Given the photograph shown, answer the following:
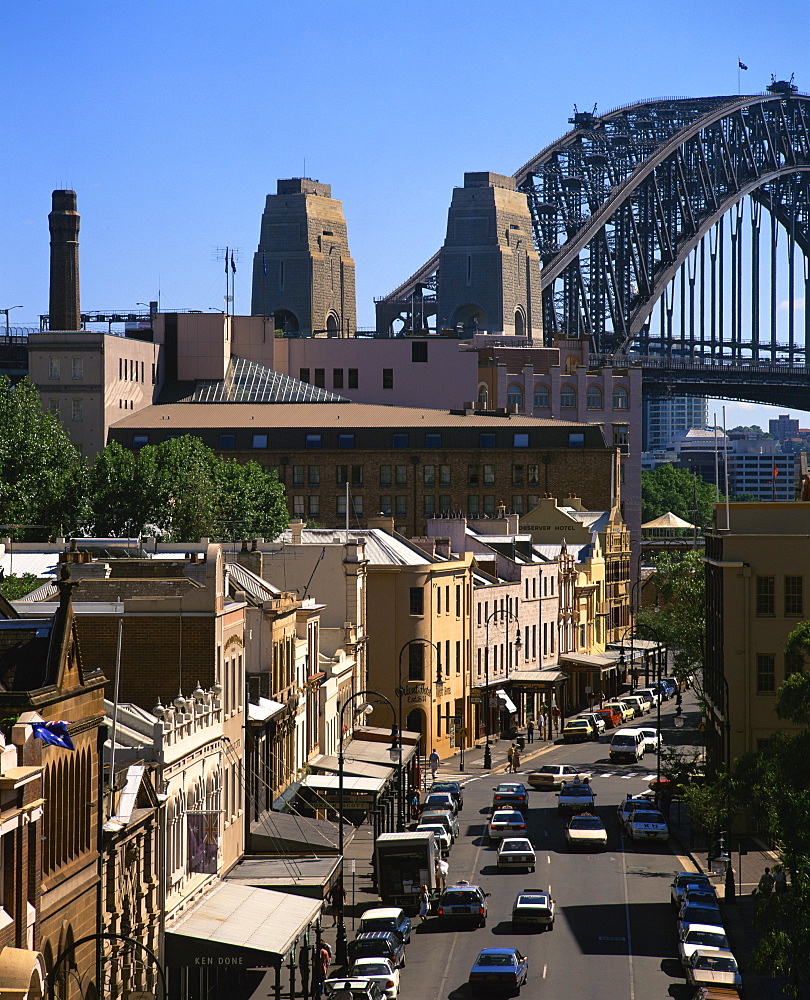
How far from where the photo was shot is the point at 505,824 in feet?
258

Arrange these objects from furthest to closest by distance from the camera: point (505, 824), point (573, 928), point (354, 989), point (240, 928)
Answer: point (505, 824)
point (573, 928)
point (354, 989)
point (240, 928)

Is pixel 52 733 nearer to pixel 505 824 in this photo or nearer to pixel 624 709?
pixel 505 824

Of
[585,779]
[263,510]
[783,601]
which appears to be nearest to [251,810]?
[783,601]

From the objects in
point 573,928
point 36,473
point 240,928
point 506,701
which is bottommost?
point 573,928

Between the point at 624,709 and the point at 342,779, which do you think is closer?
the point at 342,779

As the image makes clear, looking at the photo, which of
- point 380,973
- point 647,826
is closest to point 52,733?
point 380,973

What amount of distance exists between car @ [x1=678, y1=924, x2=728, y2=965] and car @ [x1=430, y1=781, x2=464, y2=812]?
32630 millimetres

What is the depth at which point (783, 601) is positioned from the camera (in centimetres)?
7931

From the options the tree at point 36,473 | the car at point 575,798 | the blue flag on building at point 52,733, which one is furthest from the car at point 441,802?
the tree at point 36,473

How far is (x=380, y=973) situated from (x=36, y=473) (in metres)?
100

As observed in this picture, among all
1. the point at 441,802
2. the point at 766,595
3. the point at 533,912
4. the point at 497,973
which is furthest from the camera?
the point at 441,802

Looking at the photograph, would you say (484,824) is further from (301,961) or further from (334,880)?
(301,961)

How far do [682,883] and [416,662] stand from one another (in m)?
42.8

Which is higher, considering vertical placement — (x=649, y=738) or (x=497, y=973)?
(x=497, y=973)
